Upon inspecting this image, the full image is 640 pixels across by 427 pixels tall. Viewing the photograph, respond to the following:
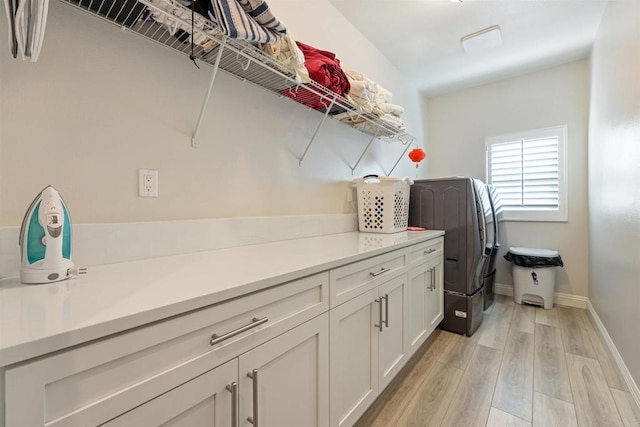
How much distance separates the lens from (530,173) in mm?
3162

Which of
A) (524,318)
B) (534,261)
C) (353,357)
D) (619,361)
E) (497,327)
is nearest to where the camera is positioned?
(353,357)

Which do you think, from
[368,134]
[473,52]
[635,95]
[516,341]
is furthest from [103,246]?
[473,52]

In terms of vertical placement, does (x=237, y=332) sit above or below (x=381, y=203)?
below

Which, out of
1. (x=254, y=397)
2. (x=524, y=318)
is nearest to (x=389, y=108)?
(x=254, y=397)

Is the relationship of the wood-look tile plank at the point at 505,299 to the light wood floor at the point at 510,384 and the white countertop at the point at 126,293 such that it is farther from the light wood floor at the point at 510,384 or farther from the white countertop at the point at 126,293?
the white countertop at the point at 126,293

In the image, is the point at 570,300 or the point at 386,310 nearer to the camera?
the point at 386,310

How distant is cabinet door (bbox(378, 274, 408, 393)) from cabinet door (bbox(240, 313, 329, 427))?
45 cm

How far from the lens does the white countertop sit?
0.45 metres

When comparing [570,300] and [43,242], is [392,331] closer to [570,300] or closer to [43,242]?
[43,242]

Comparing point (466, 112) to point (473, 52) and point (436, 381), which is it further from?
point (436, 381)

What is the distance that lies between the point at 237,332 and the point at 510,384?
1782 mm

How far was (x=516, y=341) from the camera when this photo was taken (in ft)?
7.20

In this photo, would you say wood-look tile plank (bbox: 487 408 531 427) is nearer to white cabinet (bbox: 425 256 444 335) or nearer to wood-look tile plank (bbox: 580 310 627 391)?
white cabinet (bbox: 425 256 444 335)

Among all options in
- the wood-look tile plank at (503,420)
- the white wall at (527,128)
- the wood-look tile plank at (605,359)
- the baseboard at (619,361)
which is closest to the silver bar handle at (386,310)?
the wood-look tile plank at (503,420)
